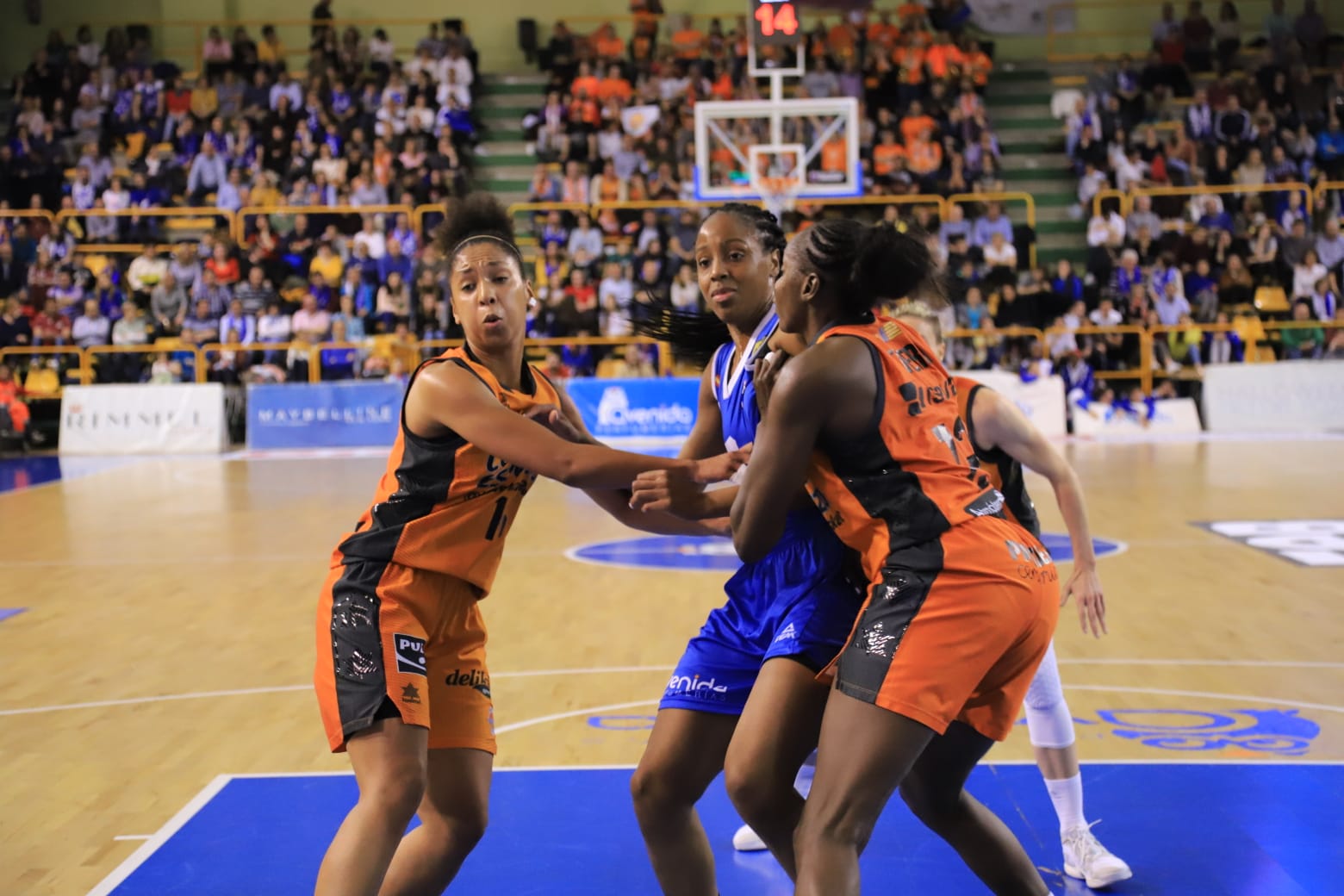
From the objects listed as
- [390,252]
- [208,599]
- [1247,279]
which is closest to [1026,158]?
[1247,279]

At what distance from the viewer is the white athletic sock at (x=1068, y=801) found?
12.8 ft

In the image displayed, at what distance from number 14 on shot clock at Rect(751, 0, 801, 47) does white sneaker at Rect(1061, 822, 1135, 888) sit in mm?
11908

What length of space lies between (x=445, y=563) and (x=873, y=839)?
5.83 ft

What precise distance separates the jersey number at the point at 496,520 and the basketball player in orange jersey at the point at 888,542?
25.3 inches

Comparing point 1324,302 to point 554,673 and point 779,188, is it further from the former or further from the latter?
point 554,673

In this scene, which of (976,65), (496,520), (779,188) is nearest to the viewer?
(496,520)

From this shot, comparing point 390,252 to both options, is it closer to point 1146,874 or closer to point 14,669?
point 14,669

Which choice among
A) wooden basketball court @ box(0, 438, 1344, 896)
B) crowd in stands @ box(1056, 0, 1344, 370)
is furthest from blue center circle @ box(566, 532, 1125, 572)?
crowd in stands @ box(1056, 0, 1344, 370)

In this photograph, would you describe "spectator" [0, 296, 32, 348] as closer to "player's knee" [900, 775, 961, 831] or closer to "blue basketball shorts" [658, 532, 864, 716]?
"blue basketball shorts" [658, 532, 864, 716]

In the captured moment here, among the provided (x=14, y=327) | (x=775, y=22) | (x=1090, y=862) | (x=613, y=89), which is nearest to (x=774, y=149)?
(x=775, y=22)

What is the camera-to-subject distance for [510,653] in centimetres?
678

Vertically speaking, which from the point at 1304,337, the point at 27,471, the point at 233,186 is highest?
the point at 233,186

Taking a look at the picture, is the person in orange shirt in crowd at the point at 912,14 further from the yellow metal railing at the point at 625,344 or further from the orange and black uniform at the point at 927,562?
the orange and black uniform at the point at 927,562

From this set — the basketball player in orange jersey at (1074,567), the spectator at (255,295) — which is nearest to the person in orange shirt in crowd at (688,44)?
the spectator at (255,295)
